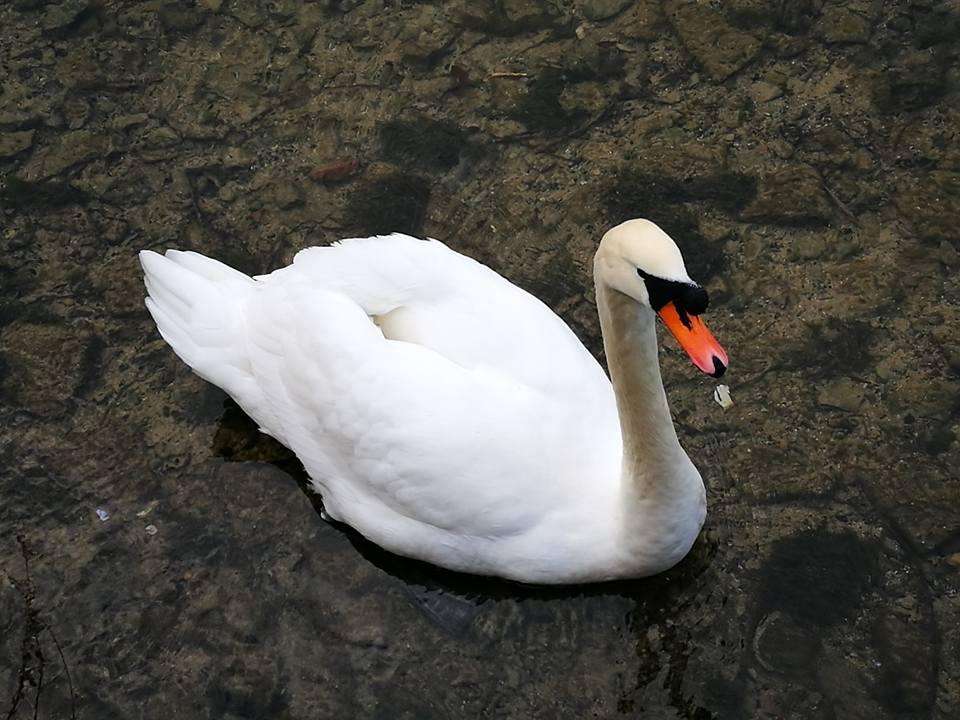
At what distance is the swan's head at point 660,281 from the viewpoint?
11.3ft

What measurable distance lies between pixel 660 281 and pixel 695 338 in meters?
0.21

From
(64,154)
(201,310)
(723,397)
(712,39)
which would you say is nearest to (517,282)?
(723,397)

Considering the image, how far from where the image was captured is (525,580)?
171 inches

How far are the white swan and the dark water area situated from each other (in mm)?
330

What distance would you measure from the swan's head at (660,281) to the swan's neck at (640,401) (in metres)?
0.12

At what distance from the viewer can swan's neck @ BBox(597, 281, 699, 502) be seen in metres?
3.74

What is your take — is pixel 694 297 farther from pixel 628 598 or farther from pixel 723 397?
pixel 723 397

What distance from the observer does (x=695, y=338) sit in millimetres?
3537

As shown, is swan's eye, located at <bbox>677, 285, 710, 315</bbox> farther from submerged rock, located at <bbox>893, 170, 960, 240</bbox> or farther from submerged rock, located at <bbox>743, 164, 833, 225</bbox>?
submerged rock, located at <bbox>893, 170, 960, 240</bbox>

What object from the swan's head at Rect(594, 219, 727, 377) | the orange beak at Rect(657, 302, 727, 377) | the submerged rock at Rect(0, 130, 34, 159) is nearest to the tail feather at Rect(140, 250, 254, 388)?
the submerged rock at Rect(0, 130, 34, 159)

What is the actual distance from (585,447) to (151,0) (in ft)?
13.2

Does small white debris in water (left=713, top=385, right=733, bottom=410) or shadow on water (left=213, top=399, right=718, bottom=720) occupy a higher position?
small white debris in water (left=713, top=385, right=733, bottom=410)

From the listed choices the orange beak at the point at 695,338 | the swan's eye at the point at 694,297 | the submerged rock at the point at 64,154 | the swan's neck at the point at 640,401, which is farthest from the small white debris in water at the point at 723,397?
the submerged rock at the point at 64,154

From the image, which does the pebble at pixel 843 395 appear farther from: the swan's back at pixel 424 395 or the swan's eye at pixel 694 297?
the swan's eye at pixel 694 297
